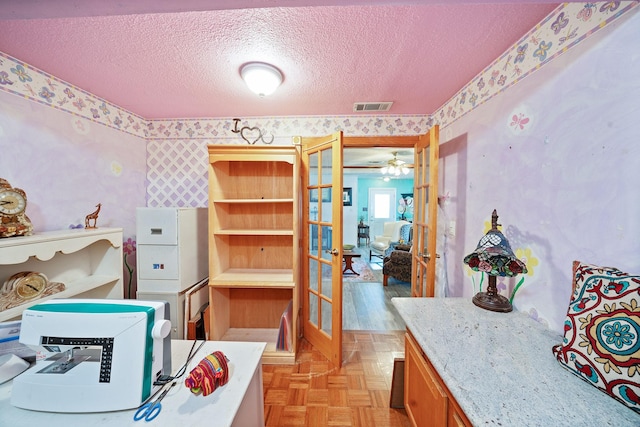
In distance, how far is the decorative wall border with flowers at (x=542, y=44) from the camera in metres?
0.94

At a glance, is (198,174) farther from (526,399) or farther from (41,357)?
(526,399)

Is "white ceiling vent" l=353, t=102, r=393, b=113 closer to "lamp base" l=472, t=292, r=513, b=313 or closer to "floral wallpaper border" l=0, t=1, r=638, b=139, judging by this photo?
"floral wallpaper border" l=0, t=1, r=638, b=139

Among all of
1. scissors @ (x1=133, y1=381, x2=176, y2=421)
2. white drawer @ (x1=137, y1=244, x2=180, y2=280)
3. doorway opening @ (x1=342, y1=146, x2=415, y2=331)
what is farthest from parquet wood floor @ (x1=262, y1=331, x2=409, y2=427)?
white drawer @ (x1=137, y1=244, x2=180, y2=280)

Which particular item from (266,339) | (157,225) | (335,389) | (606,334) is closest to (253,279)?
(266,339)

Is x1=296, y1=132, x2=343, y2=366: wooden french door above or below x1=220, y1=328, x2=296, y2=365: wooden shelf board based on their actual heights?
above

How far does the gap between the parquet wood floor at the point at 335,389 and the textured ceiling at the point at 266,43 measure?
86.8 inches

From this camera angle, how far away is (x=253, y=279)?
2.04 meters

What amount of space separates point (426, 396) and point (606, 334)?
71 cm

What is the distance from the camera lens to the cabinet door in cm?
92

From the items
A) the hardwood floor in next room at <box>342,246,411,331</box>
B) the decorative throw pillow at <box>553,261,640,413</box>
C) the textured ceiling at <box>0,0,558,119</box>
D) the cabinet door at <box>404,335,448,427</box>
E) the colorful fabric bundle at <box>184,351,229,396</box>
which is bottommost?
the hardwood floor in next room at <box>342,246,411,331</box>

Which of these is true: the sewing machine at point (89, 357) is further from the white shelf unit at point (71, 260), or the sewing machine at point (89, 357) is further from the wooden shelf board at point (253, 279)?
the wooden shelf board at point (253, 279)

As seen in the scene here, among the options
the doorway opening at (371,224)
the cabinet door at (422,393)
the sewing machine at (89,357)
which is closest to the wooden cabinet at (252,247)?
the doorway opening at (371,224)

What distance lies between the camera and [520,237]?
1299 millimetres

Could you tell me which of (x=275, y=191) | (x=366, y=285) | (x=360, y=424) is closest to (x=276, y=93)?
(x=275, y=191)
